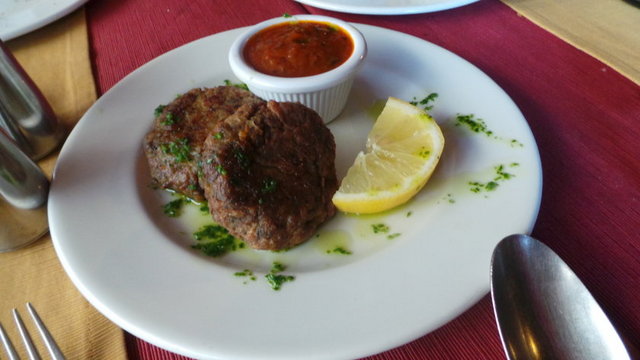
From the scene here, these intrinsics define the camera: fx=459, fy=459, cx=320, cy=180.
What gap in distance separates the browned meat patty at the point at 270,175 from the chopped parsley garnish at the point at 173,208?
28 centimetres

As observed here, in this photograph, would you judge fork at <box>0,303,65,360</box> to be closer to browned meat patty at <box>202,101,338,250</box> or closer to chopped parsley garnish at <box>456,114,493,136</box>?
browned meat patty at <box>202,101,338,250</box>

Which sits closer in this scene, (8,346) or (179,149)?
(8,346)

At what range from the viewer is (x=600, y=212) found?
6.48 feet

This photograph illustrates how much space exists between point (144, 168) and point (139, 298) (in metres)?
0.92

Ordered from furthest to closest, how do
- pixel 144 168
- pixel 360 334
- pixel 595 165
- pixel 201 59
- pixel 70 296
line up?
pixel 201 59, pixel 144 168, pixel 595 165, pixel 70 296, pixel 360 334

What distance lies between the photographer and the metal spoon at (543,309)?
1445 millimetres

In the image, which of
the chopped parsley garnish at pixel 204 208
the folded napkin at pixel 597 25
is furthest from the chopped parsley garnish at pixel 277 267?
the folded napkin at pixel 597 25

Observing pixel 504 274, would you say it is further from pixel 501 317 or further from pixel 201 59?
pixel 201 59

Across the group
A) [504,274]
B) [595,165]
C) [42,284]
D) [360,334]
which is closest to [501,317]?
[504,274]

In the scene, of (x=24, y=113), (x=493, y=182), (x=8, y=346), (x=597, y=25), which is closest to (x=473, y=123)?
(x=493, y=182)

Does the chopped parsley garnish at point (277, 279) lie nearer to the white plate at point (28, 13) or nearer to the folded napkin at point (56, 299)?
the folded napkin at point (56, 299)

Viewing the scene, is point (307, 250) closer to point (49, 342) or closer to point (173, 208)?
point (173, 208)

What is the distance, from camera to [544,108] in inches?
99.1

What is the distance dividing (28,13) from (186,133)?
83.0 inches
